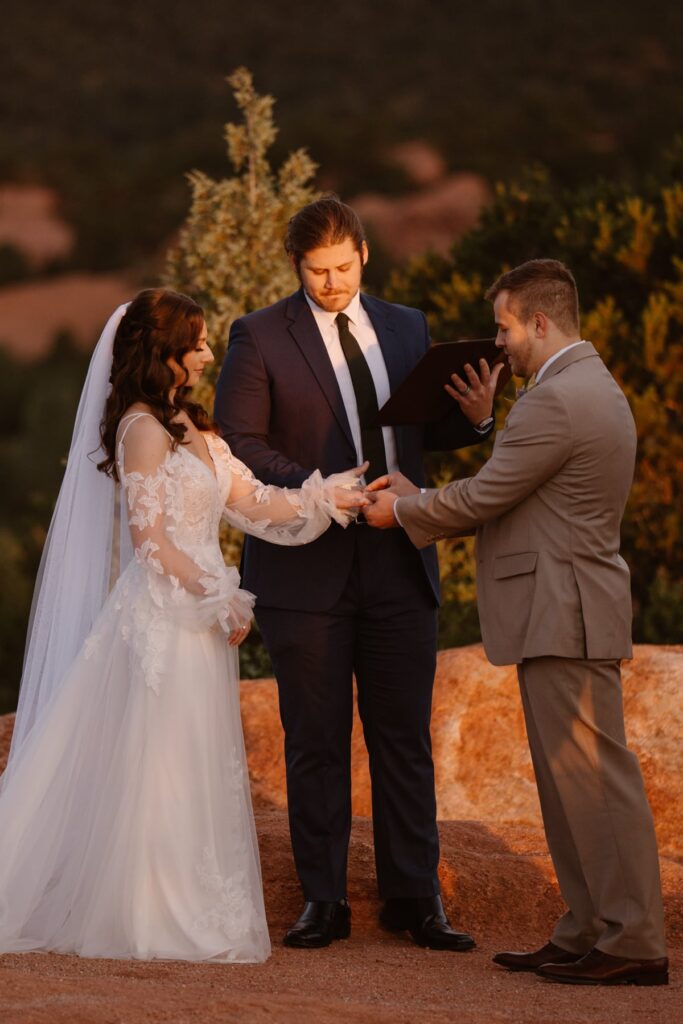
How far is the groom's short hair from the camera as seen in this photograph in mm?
4723

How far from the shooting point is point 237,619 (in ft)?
15.6

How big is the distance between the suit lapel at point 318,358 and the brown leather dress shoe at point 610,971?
6.17 feet

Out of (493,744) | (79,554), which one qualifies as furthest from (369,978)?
(493,744)

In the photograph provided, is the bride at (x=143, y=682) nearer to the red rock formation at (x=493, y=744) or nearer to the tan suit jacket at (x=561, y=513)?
the tan suit jacket at (x=561, y=513)

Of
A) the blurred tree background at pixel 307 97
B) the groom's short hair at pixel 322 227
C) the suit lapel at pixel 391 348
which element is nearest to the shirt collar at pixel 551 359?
the suit lapel at pixel 391 348

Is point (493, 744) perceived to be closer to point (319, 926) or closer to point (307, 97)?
point (319, 926)


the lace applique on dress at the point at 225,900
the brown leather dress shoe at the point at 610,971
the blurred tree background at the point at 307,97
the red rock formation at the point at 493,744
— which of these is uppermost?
the blurred tree background at the point at 307,97

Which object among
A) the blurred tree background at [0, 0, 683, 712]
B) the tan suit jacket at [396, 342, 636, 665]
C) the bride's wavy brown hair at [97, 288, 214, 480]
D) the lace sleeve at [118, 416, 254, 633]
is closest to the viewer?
the tan suit jacket at [396, 342, 636, 665]

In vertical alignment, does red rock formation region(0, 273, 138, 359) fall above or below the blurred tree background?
below

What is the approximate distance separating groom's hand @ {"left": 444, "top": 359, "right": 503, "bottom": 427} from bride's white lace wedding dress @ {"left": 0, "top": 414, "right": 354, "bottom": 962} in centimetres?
52

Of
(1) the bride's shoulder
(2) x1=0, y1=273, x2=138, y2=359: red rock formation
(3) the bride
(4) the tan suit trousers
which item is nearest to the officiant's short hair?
(3) the bride

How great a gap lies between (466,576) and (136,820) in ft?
17.5

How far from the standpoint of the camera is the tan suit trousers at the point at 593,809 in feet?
13.8

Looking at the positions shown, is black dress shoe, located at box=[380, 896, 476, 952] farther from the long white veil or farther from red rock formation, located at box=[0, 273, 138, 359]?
red rock formation, located at box=[0, 273, 138, 359]
